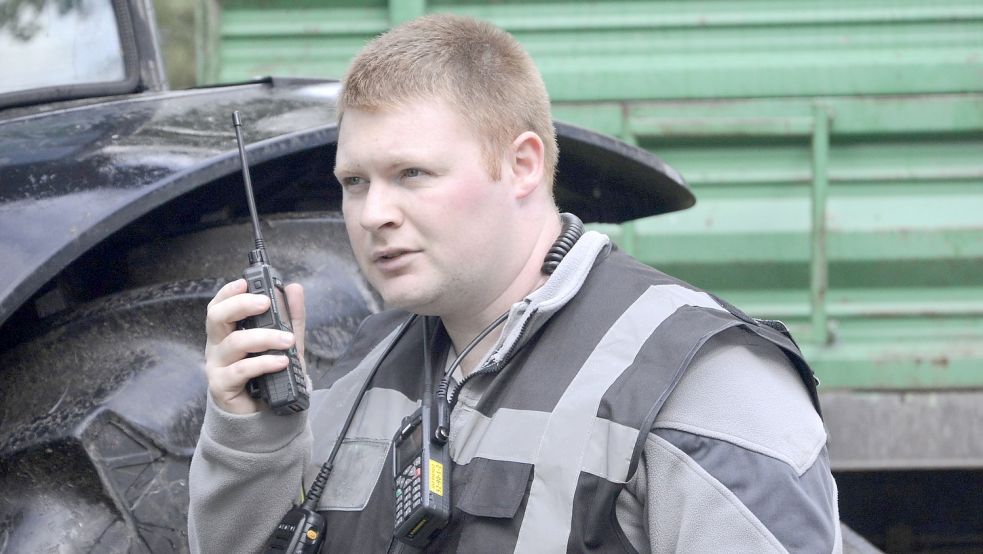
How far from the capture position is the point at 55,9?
2326 millimetres

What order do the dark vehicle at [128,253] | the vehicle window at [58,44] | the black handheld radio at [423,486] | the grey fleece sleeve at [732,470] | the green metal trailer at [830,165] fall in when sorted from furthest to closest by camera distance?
the green metal trailer at [830,165] → the vehicle window at [58,44] → the dark vehicle at [128,253] → the black handheld radio at [423,486] → the grey fleece sleeve at [732,470]

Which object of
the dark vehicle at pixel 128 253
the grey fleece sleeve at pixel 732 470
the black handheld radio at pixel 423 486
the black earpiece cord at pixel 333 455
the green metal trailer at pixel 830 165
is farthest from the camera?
the green metal trailer at pixel 830 165

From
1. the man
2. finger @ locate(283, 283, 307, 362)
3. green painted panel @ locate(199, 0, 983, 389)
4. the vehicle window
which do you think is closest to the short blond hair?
the man

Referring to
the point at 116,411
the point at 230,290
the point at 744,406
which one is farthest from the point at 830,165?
the point at 116,411

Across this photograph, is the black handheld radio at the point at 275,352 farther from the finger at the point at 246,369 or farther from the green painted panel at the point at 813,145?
the green painted panel at the point at 813,145

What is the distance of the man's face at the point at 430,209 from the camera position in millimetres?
1535

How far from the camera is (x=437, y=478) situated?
1.47 m

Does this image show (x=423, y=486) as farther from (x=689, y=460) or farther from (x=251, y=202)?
(x=251, y=202)

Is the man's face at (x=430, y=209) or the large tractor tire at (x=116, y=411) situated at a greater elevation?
the man's face at (x=430, y=209)

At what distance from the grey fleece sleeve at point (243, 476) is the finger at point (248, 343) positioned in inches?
3.1

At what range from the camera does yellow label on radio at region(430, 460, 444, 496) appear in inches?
57.4

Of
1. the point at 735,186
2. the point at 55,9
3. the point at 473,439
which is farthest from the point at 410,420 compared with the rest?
the point at 735,186

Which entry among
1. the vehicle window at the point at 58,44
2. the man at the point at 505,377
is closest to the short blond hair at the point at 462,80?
the man at the point at 505,377

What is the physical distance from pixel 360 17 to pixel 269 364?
87.7 inches
